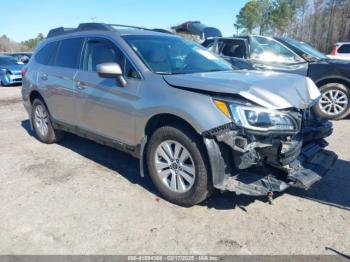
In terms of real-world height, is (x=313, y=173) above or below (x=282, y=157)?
below

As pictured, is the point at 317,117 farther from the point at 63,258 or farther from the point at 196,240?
the point at 63,258

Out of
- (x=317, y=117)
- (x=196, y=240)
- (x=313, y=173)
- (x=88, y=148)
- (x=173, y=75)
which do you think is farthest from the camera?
(x=88, y=148)

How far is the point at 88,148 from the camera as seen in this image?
19.4 feet

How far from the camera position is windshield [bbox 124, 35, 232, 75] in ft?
13.5

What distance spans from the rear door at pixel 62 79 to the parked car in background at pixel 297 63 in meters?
3.46

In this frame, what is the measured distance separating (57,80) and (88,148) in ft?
4.16

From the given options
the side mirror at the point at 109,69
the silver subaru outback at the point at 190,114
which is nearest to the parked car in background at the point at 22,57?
the silver subaru outback at the point at 190,114

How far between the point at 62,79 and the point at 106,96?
1.24 metres

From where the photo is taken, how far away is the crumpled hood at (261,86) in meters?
3.26

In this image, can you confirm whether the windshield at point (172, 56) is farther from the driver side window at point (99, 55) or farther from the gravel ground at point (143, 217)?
the gravel ground at point (143, 217)

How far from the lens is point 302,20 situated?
3722 centimetres

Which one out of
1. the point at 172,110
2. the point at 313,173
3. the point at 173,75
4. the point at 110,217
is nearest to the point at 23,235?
the point at 110,217

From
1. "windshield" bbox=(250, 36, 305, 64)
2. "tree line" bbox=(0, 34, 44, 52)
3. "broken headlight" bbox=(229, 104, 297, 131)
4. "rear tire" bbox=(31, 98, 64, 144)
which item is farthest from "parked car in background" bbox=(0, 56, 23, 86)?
"tree line" bbox=(0, 34, 44, 52)

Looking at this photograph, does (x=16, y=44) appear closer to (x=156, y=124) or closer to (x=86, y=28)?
(x=86, y=28)
